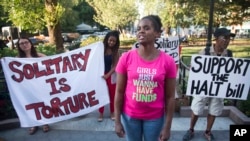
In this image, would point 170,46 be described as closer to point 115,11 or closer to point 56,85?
point 56,85

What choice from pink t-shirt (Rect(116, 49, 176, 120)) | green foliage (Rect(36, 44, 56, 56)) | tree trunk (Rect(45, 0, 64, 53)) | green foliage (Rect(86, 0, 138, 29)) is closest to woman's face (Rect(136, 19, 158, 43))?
pink t-shirt (Rect(116, 49, 176, 120))

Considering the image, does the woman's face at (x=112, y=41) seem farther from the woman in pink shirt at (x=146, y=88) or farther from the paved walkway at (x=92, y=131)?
the woman in pink shirt at (x=146, y=88)

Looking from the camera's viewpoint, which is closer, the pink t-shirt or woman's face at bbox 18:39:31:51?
the pink t-shirt

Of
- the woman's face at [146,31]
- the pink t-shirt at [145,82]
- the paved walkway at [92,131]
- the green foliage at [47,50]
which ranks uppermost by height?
the woman's face at [146,31]

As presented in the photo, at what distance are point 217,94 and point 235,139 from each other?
106cm

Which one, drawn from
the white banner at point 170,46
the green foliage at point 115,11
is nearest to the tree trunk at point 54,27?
the white banner at point 170,46

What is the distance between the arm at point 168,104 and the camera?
2740 mm

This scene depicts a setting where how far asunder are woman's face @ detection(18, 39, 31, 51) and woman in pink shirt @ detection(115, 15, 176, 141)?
8.53ft

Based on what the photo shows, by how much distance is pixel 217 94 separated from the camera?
4.38 metres

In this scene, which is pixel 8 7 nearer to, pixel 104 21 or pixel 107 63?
pixel 107 63

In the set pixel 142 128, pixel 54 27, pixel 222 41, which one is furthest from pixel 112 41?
pixel 54 27

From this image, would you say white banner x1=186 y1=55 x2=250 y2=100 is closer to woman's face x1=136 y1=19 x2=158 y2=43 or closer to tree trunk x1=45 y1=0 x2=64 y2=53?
woman's face x1=136 y1=19 x2=158 y2=43

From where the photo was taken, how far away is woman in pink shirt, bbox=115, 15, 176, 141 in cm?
263

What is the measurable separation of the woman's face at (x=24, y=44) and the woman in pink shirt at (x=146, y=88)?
260 cm
